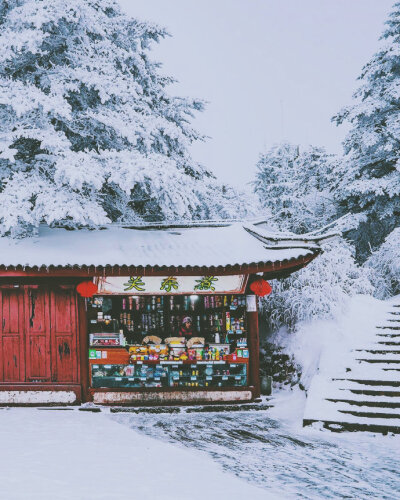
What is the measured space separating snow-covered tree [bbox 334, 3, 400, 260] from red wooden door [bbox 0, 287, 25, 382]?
12.6m

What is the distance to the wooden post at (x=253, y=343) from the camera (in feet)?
36.0

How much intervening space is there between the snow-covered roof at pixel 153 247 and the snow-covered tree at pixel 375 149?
7.93 m

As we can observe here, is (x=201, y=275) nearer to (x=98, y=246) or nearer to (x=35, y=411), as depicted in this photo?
(x=98, y=246)

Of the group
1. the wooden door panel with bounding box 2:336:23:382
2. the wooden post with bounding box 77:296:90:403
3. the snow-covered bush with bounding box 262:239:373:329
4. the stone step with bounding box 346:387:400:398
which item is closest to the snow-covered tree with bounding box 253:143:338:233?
the snow-covered bush with bounding box 262:239:373:329

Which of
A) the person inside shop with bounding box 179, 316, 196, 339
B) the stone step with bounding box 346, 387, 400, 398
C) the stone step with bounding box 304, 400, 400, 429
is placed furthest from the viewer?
the person inside shop with bounding box 179, 316, 196, 339

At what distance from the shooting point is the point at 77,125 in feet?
46.7

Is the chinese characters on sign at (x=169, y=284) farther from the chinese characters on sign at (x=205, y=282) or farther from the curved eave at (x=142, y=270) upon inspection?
the curved eave at (x=142, y=270)

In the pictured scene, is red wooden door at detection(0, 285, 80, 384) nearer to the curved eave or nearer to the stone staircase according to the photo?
the curved eave

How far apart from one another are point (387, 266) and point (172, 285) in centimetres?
929

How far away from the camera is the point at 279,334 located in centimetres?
1396

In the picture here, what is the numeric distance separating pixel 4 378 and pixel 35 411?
4.03 feet

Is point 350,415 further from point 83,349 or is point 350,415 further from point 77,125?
point 77,125

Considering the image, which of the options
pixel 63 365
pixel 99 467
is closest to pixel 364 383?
pixel 99 467

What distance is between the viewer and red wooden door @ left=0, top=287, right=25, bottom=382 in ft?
35.6
